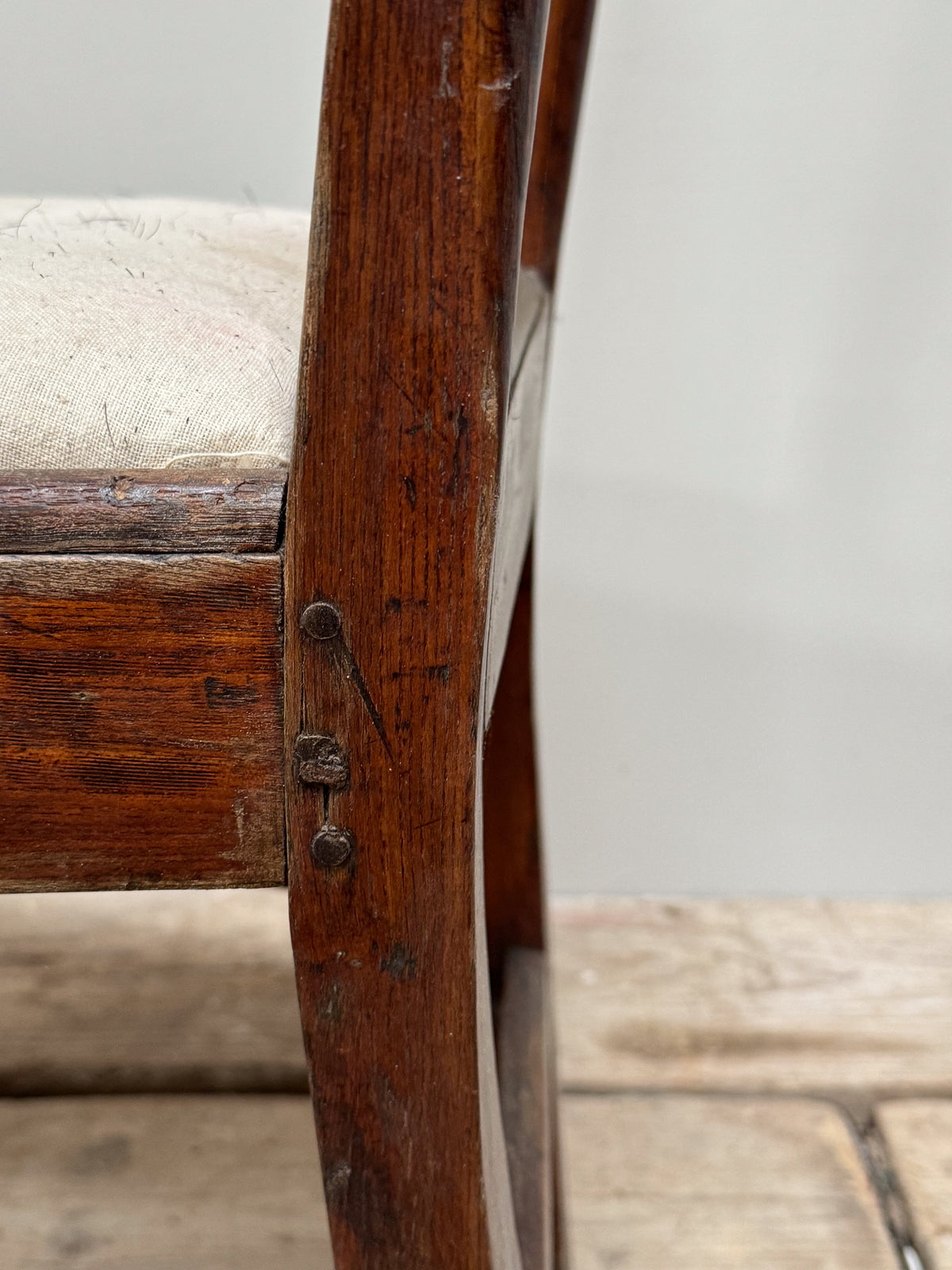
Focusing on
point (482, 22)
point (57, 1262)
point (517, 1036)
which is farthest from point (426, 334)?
point (57, 1262)

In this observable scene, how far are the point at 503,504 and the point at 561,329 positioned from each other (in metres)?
0.78

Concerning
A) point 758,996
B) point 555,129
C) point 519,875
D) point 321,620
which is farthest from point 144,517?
point 758,996

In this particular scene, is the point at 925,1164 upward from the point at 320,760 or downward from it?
downward

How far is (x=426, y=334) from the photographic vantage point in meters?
0.31

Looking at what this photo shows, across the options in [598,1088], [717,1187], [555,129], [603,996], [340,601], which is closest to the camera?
[340,601]

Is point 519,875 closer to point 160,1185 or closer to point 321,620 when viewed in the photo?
point 160,1185

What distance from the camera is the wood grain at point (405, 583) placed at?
0.96ft

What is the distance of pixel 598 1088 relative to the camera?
0.93 m

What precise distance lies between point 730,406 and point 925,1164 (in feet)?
2.16

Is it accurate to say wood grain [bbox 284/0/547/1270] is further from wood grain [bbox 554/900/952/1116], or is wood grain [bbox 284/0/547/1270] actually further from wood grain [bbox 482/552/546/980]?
wood grain [bbox 554/900/952/1116]

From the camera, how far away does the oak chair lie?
0.99 ft

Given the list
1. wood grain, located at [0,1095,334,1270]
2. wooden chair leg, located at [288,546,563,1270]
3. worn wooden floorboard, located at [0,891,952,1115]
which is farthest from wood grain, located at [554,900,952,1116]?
wooden chair leg, located at [288,546,563,1270]

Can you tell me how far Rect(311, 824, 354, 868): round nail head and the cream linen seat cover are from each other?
0.35 ft

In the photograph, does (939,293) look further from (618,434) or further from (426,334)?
(426,334)
